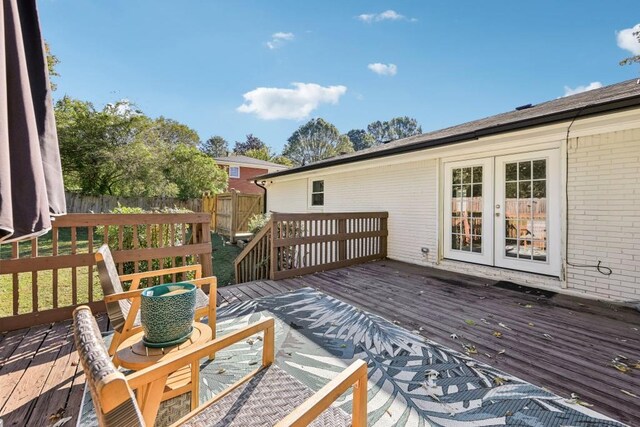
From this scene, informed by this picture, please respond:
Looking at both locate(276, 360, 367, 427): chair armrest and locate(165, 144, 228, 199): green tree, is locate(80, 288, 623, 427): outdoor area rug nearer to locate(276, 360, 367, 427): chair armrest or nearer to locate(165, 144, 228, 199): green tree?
locate(276, 360, 367, 427): chair armrest

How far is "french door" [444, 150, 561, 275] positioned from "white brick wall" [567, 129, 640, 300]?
0.21 metres

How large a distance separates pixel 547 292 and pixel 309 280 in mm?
3582

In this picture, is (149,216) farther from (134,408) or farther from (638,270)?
(638,270)

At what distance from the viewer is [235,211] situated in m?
11.7

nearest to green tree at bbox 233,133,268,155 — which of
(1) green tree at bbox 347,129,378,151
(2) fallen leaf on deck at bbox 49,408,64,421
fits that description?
(1) green tree at bbox 347,129,378,151

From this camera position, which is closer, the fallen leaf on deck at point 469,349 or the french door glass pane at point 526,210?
the fallen leaf on deck at point 469,349

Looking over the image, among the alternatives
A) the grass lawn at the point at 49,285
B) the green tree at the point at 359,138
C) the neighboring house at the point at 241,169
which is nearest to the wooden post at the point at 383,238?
the grass lawn at the point at 49,285

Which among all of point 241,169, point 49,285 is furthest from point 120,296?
point 241,169

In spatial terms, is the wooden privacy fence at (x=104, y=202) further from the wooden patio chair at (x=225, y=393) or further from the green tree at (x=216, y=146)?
the green tree at (x=216, y=146)

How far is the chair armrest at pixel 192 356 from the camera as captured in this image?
104 cm

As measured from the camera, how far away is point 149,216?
11.1ft

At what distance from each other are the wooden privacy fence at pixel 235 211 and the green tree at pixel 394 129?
3593 cm

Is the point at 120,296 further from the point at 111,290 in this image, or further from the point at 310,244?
the point at 310,244

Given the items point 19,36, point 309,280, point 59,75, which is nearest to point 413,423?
point 19,36
